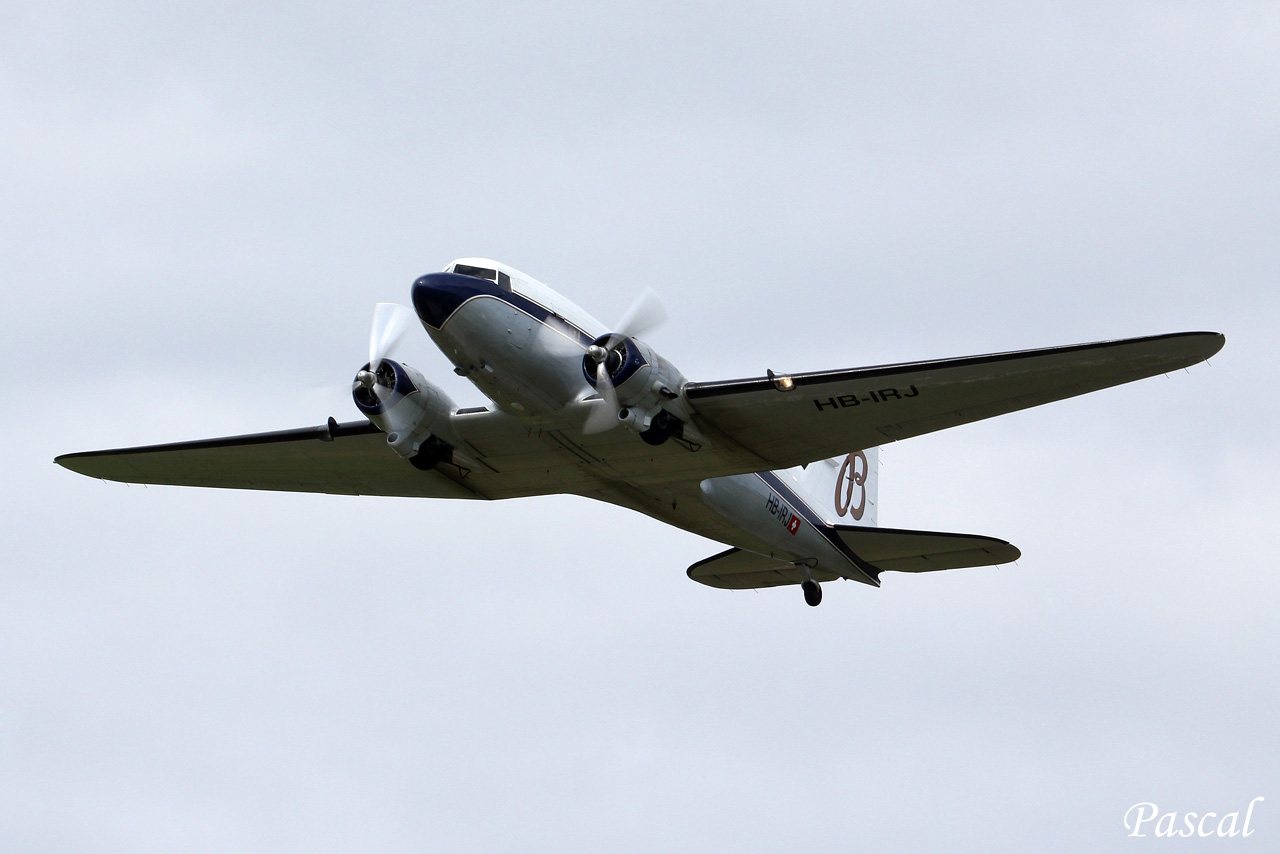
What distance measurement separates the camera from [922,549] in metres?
28.3

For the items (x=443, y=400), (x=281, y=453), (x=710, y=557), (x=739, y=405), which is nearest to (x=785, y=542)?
(x=710, y=557)

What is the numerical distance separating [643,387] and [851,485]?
1184cm

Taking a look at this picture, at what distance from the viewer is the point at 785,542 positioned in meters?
28.7

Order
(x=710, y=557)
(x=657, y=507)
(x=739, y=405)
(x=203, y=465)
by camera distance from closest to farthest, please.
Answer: (x=739, y=405) → (x=657, y=507) → (x=203, y=465) → (x=710, y=557)

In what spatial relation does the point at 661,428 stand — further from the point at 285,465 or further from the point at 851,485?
the point at 851,485

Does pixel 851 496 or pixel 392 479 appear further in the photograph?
pixel 851 496

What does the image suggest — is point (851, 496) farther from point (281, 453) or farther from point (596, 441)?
point (281, 453)

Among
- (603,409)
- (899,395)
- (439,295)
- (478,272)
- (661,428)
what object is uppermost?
(478,272)

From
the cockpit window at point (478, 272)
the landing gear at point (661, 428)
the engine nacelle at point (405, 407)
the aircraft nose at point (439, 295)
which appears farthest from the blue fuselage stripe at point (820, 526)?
the aircraft nose at point (439, 295)

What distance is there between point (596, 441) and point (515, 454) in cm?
179

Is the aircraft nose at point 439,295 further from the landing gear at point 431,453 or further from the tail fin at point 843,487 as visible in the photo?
the tail fin at point 843,487

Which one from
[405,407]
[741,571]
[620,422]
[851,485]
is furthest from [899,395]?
[851,485]

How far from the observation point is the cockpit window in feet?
74.5

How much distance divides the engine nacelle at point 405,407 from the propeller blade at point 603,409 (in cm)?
304
